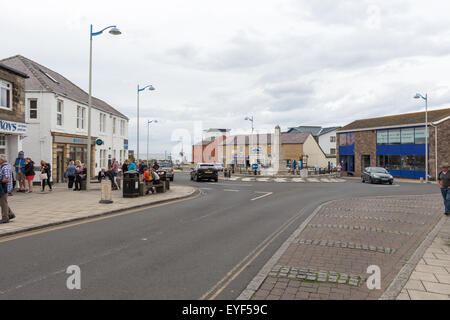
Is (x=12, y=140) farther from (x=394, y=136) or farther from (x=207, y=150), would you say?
(x=207, y=150)

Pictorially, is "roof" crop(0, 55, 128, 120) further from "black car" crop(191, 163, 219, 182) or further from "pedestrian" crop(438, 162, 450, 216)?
"pedestrian" crop(438, 162, 450, 216)

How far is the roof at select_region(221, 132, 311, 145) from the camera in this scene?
224 feet

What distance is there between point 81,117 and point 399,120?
116 feet

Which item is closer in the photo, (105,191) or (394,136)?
(105,191)

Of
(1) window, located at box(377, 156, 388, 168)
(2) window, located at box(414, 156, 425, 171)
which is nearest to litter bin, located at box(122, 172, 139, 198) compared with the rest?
(2) window, located at box(414, 156, 425, 171)

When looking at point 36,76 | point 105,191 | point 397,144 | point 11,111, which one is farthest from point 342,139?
point 11,111

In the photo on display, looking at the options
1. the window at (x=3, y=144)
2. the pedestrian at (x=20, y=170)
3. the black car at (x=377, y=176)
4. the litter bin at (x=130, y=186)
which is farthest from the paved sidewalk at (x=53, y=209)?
the black car at (x=377, y=176)

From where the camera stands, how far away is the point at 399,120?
132ft

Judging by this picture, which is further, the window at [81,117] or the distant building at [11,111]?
the window at [81,117]

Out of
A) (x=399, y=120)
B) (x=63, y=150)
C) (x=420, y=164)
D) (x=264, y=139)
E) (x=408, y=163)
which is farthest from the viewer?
(x=264, y=139)

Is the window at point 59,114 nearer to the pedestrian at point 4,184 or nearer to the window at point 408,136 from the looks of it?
the pedestrian at point 4,184

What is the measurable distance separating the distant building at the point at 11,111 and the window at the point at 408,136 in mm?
37088

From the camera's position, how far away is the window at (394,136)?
38781 millimetres

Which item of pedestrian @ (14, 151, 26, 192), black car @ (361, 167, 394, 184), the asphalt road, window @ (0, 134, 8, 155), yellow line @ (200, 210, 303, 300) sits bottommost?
yellow line @ (200, 210, 303, 300)
